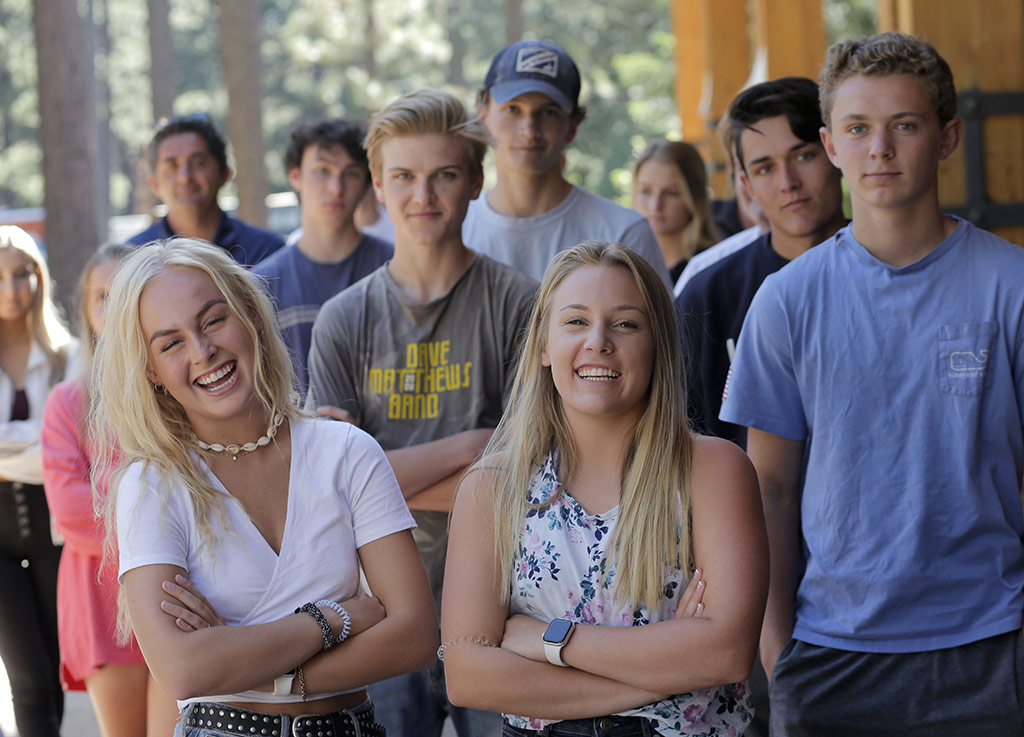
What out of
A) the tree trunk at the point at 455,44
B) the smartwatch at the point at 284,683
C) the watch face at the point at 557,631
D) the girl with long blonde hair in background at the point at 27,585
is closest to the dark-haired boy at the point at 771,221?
the watch face at the point at 557,631

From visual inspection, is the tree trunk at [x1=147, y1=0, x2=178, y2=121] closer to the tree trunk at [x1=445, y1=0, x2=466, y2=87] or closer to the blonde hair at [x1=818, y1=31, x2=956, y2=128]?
the tree trunk at [x1=445, y1=0, x2=466, y2=87]

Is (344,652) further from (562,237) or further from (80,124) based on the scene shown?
(80,124)

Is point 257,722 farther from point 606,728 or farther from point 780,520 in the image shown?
point 780,520

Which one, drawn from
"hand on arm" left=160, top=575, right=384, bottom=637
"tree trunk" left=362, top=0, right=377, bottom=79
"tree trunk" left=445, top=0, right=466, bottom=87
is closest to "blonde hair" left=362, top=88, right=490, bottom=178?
"hand on arm" left=160, top=575, right=384, bottom=637

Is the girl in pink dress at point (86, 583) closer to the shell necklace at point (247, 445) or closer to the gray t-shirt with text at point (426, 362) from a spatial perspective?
the gray t-shirt with text at point (426, 362)

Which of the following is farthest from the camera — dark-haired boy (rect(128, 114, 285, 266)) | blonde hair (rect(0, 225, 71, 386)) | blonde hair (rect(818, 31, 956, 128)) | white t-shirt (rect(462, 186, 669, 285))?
dark-haired boy (rect(128, 114, 285, 266))

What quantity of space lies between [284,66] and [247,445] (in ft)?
122

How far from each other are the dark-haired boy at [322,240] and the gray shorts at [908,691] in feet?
7.14

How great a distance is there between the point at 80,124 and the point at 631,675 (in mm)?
10722

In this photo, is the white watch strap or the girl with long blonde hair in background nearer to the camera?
the white watch strap

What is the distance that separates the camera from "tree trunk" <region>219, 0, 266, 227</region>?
14.2 metres

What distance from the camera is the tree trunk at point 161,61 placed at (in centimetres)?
2239

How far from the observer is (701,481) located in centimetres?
238

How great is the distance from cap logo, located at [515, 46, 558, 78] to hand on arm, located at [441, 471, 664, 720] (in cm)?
194
